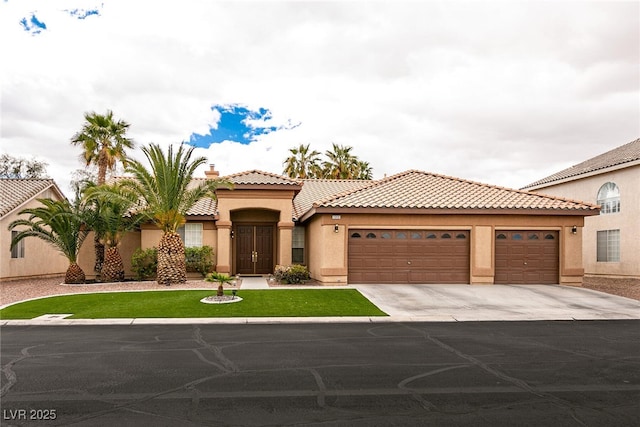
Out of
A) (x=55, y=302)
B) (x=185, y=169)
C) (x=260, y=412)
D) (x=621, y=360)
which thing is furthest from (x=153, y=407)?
(x=185, y=169)

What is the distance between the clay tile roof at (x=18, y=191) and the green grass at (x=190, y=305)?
10.1 metres

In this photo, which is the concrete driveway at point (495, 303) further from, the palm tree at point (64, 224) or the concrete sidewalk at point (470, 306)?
the palm tree at point (64, 224)

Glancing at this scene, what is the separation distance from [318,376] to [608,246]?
2372 cm

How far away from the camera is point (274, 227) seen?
76.5 ft

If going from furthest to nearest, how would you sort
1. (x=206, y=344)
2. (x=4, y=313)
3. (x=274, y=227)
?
1. (x=274, y=227)
2. (x=4, y=313)
3. (x=206, y=344)

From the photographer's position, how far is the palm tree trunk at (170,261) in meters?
18.6

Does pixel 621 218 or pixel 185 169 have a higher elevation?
pixel 185 169

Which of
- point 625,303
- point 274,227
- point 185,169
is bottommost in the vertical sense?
point 625,303

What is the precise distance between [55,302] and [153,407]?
10.9 meters

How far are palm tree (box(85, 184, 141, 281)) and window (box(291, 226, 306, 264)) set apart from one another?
745 centimetres

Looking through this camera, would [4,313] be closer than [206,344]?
No

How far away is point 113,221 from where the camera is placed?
780 inches

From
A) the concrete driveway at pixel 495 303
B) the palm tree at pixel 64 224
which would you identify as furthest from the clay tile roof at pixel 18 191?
the concrete driveway at pixel 495 303

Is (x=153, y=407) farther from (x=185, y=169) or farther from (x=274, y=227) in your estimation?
(x=274, y=227)
